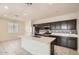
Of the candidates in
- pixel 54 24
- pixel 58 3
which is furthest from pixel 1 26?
pixel 58 3

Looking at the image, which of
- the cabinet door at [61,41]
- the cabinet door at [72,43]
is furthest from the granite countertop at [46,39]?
the cabinet door at [72,43]

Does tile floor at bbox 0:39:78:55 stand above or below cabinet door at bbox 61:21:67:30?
below

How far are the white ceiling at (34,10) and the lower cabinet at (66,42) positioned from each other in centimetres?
57

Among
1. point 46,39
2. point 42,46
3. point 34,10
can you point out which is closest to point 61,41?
point 46,39

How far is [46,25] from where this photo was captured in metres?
1.74

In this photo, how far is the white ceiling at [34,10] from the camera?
1.57 meters

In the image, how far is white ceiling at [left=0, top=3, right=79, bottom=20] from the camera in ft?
5.14

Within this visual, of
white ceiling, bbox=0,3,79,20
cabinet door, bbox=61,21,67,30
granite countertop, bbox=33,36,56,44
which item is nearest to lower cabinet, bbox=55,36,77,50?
granite countertop, bbox=33,36,56,44

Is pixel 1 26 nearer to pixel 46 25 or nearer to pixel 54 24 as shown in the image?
pixel 46 25

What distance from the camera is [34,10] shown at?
1.65 metres

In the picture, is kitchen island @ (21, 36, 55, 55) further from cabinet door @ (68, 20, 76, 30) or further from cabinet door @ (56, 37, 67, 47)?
cabinet door @ (68, 20, 76, 30)

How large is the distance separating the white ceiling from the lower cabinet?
0.57 metres

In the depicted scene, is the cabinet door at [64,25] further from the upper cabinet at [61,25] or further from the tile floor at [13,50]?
the tile floor at [13,50]

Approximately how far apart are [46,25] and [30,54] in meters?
0.77
